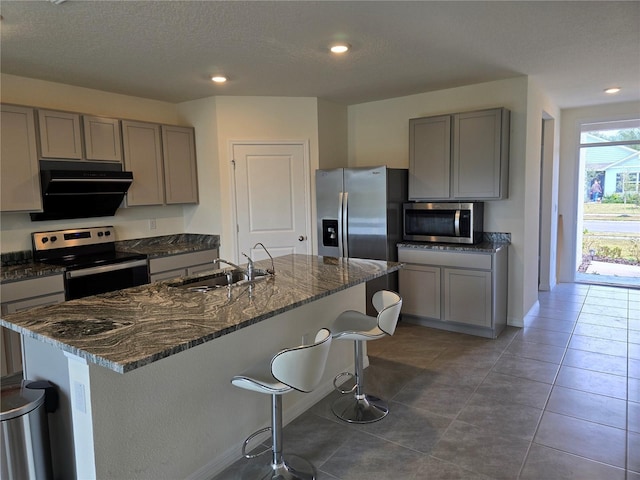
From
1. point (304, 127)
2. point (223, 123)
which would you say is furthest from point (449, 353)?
point (223, 123)

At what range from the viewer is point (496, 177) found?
407 centimetres

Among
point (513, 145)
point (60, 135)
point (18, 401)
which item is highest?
point (60, 135)

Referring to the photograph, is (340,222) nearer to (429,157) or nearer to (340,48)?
(429,157)

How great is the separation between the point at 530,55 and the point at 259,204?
9.71ft

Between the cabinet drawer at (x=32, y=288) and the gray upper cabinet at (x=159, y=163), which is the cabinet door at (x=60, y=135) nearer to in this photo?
the gray upper cabinet at (x=159, y=163)

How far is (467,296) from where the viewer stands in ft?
13.7

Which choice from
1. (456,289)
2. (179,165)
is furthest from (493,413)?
(179,165)

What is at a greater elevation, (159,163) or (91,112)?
(91,112)

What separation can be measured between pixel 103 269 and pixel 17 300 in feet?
2.28

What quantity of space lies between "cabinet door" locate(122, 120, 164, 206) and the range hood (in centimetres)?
15

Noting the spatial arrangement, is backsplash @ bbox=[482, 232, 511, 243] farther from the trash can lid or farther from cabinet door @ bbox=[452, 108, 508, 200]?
the trash can lid

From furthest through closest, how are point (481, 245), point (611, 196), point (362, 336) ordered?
point (611, 196) → point (481, 245) → point (362, 336)

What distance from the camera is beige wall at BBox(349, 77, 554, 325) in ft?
13.8

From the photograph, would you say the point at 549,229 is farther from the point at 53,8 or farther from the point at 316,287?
the point at 53,8
